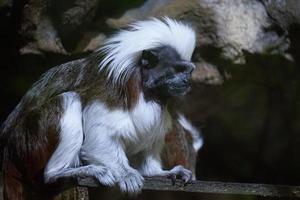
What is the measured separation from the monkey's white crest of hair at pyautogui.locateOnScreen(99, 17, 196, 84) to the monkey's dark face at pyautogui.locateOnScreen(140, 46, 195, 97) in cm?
6

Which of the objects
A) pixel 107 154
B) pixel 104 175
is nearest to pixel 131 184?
pixel 104 175

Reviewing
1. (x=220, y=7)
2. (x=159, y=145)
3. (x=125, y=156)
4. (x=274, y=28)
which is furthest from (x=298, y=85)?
(x=125, y=156)

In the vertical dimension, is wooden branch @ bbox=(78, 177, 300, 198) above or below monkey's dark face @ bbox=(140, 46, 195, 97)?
below

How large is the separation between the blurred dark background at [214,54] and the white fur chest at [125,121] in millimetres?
991

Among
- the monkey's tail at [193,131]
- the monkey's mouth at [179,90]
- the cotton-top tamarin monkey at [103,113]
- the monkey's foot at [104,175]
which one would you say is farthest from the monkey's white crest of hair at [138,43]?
the monkey's tail at [193,131]

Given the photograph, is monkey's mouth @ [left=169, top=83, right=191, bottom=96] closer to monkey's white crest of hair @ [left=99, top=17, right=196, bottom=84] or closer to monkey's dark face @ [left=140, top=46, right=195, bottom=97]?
monkey's dark face @ [left=140, top=46, right=195, bottom=97]

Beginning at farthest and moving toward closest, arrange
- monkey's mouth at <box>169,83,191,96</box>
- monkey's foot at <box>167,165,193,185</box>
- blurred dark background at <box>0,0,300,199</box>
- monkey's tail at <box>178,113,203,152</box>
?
1. monkey's tail at <box>178,113,203,152</box>
2. blurred dark background at <box>0,0,300,199</box>
3. monkey's mouth at <box>169,83,191,96</box>
4. monkey's foot at <box>167,165,193,185</box>

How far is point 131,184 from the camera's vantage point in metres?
4.61

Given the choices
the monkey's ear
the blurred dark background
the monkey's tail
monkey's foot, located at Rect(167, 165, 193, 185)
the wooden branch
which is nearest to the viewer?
the wooden branch

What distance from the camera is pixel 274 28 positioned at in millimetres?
5906

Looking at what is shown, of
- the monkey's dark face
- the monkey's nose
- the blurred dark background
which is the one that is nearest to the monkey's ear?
the monkey's dark face

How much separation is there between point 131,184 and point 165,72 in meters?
0.84

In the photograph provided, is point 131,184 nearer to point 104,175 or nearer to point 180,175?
point 104,175

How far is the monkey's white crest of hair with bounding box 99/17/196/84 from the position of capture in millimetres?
5000
